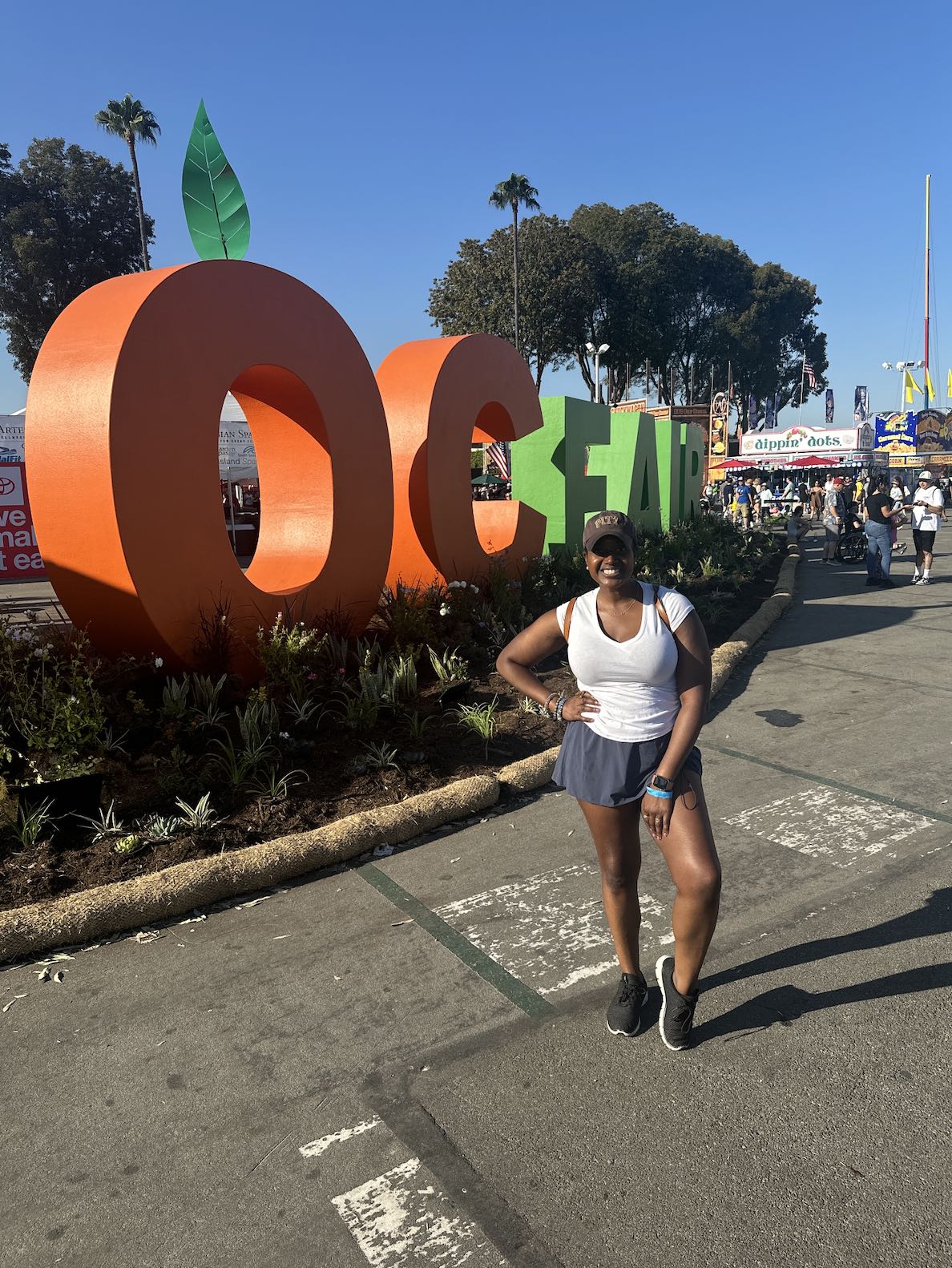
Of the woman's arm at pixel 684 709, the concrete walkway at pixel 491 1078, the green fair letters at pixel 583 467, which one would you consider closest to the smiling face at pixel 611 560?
the woman's arm at pixel 684 709

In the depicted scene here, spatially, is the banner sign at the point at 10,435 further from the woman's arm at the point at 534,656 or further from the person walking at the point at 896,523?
the woman's arm at the point at 534,656

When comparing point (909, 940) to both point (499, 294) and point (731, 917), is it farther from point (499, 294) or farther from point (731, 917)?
point (499, 294)

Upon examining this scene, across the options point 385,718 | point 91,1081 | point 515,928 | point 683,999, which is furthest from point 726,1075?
point 385,718

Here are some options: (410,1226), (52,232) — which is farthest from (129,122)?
(410,1226)

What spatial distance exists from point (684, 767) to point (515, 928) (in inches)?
51.8

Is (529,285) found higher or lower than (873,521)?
higher

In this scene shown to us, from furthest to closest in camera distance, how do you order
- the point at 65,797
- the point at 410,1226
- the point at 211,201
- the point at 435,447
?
the point at 435,447
the point at 211,201
the point at 65,797
the point at 410,1226

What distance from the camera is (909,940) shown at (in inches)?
132

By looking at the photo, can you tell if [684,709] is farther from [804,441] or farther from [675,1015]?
[804,441]

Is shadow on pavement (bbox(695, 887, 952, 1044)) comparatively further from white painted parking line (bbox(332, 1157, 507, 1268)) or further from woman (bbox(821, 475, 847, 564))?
woman (bbox(821, 475, 847, 564))

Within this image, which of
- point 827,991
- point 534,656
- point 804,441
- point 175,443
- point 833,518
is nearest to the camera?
point 534,656

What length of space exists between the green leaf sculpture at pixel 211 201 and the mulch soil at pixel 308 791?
3813 mm

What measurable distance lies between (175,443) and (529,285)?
4187 cm

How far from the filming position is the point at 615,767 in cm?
270
